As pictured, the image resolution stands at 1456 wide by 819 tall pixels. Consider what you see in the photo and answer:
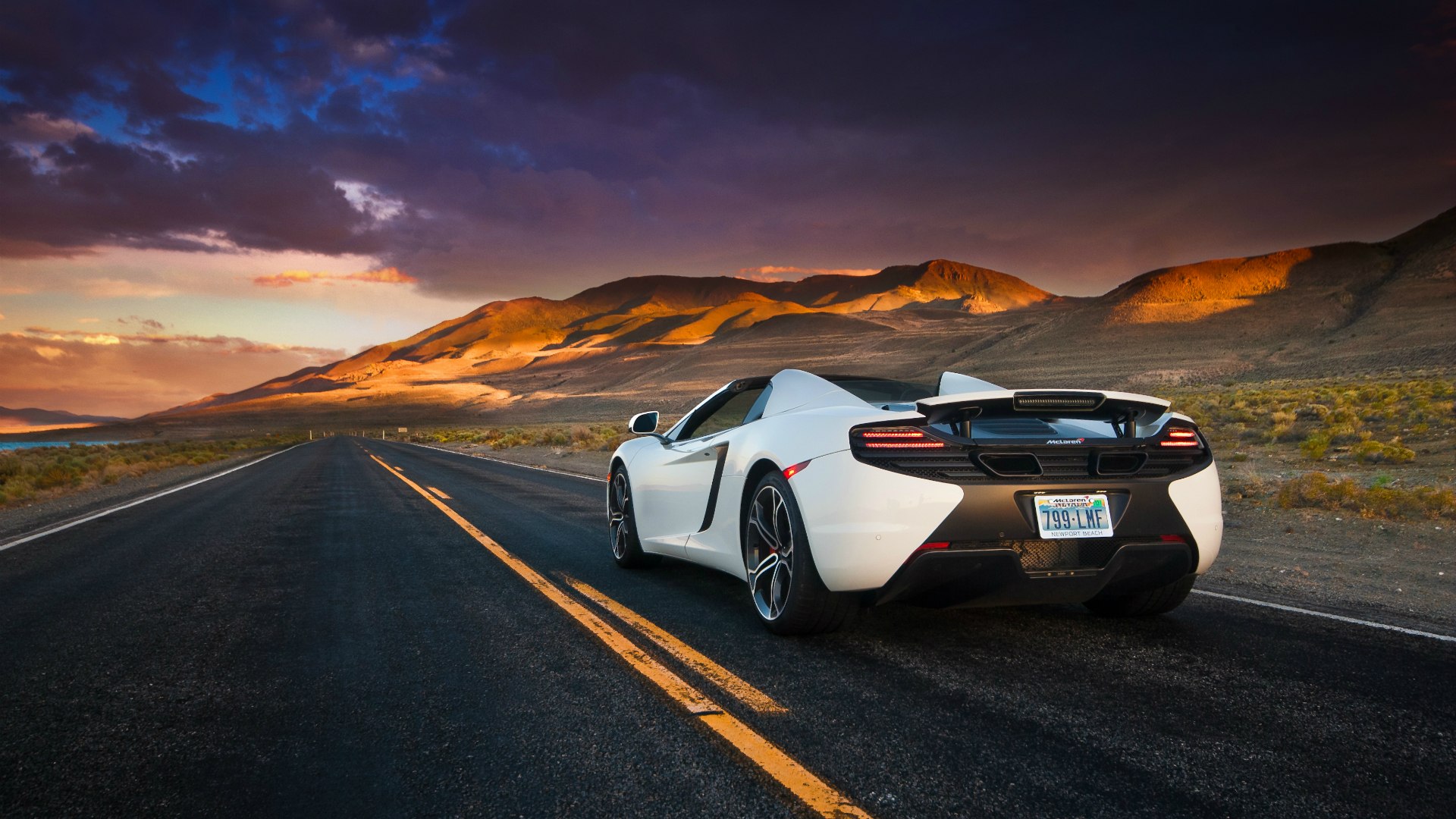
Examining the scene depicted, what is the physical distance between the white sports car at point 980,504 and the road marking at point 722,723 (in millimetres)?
761

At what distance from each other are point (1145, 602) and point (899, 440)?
1.90 m

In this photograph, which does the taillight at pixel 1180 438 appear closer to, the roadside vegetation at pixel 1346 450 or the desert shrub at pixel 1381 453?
the roadside vegetation at pixel 1346 450

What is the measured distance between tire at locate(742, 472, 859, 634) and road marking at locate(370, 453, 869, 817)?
717 millimetres

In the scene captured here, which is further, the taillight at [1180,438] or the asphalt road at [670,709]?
the taillight at [1180,438]

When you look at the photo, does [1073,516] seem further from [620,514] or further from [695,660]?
[620,514]

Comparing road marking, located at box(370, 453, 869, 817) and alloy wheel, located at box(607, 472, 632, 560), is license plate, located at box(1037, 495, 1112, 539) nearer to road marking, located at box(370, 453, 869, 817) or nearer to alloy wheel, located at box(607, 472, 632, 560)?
road marking, located at box(370, 453, 869, 817)

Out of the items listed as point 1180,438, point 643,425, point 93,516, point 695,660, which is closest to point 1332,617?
point 1180,438

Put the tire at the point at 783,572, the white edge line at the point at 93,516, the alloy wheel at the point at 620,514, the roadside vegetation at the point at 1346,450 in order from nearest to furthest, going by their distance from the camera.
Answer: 1. the tire at the point at 783,572
2. the alloy wheel at the point at 620,514
3. the white edge line at the point at 93,516
4. the roadside vegetation at the point at 1346,450

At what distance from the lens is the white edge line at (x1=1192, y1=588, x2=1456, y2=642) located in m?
4.13

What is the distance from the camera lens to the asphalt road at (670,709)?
2.43 meters

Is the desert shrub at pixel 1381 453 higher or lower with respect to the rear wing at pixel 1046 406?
lower

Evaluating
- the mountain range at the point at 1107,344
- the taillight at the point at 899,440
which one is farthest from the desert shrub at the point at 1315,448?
the mountain range at the point at 1107,344

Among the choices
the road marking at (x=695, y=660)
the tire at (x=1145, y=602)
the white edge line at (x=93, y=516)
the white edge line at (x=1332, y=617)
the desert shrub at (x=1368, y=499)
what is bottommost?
the desert shrub at (x=1368, y=499)

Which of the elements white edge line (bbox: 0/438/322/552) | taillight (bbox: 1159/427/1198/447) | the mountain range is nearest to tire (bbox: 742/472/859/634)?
taillight (bbox: 1159/427/1198/447)
